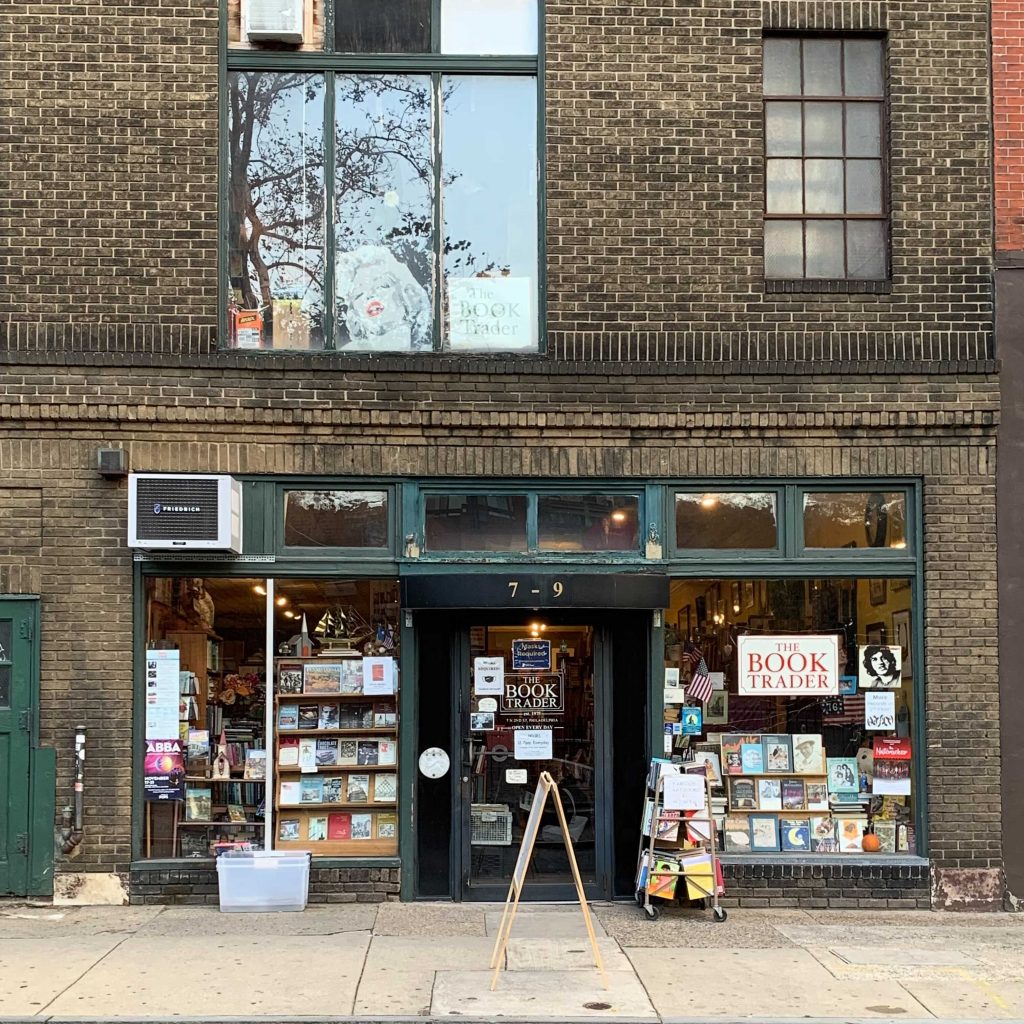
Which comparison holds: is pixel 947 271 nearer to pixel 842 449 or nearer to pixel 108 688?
pixel 842 449

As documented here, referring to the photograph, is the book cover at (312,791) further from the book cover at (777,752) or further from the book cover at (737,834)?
the book cover at (777,752)

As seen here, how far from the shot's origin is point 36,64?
11.2 metres

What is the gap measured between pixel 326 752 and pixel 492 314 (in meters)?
3.75

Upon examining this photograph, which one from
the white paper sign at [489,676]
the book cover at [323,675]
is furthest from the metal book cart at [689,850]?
the book cover at [323,675]

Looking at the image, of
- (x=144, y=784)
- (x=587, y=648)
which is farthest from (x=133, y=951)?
(x=587, y=648)

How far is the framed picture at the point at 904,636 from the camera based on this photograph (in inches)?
451

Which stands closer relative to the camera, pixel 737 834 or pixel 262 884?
pixel 262 884

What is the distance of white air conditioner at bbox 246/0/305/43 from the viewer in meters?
11.3

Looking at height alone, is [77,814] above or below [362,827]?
above

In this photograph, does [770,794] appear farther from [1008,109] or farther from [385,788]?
[1008,109]

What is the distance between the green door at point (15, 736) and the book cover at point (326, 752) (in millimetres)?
2200

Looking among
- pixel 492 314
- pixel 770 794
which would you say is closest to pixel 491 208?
pixel 492 314

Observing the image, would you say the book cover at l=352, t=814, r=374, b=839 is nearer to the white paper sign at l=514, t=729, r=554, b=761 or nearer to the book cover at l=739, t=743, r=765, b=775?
the white paper sign at l=514, t=729, r=554, b=761

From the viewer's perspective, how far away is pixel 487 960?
925cm
